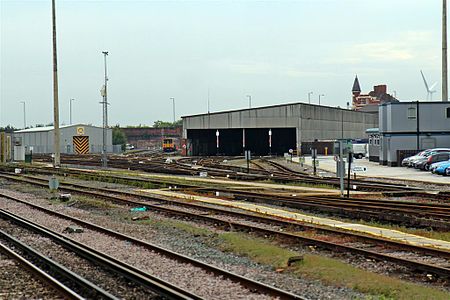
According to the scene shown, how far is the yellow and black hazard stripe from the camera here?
360ft

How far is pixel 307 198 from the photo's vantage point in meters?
25.9

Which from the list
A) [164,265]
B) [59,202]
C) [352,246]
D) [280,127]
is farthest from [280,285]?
[280,127]

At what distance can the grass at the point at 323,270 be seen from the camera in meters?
10.2

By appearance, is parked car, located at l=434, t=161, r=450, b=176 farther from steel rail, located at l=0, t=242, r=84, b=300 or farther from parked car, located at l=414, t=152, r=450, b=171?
steel rail, located at l=0, t=242, r=84, b=300

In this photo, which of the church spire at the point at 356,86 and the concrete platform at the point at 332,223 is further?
the church spire at the point at 356,86

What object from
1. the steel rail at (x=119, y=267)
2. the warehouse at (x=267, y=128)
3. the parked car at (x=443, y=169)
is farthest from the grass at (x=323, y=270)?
the warehouse at (x=267, y=128)

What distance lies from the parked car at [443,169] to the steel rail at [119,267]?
30445 millimetres

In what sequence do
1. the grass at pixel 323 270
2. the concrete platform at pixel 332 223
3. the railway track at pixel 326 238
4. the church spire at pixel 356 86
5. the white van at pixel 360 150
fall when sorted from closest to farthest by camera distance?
the grass at pixel 323 270, the railway track at pixel 326 238, the concrete platform at pixel 332 223, the white van at pixel 360 150, the church spire at pixel 356 86

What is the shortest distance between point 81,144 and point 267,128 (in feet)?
128

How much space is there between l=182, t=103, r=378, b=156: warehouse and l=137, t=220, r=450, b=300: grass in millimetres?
61861

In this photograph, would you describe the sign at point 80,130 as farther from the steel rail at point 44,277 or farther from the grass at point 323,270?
the steel rail at point 44,277

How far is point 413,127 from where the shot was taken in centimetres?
5606

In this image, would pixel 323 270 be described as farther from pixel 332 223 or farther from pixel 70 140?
pixel 70 140

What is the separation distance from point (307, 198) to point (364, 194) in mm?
4108
